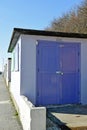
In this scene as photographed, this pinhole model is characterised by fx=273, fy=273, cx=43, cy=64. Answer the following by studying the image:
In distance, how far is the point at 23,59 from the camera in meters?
10.2

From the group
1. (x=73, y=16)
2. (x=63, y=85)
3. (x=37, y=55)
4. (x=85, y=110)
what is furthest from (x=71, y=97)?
(x=73, y=16)

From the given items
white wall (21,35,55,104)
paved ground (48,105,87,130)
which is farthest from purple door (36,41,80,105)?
paved ground (48,105,87,130)

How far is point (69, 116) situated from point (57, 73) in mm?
2643

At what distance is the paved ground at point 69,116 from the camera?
693cm

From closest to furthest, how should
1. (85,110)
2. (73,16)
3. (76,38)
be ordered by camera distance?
(85,110) → (76,38) → (73,16)

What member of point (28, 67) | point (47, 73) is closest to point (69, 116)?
point (47, 73)

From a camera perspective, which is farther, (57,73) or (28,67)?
(57,73)

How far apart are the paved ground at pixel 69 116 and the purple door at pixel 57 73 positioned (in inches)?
21.3

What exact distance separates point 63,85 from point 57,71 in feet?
1.97

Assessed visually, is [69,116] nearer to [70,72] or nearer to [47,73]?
[47,73]

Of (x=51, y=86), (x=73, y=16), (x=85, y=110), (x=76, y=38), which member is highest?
(x=73, y=16)

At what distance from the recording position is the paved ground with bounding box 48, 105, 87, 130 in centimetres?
693

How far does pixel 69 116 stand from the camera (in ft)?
27.4

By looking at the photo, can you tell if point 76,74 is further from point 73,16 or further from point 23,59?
point 73,16
